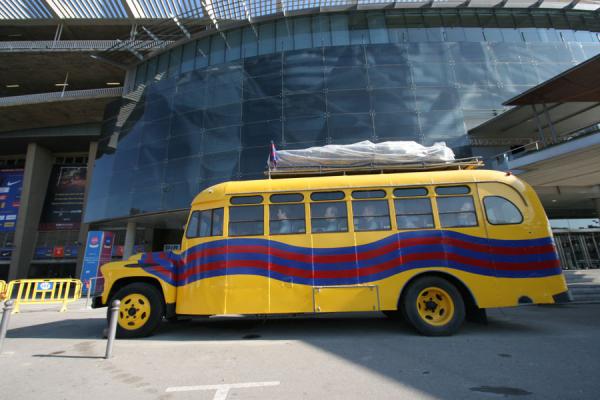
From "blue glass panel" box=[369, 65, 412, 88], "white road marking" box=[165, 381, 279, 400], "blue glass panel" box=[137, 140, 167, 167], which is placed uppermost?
"blue glass panel" box=[369, 65, 412, 88]

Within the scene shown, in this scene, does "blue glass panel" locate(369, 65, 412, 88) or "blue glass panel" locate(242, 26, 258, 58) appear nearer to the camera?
"blue glass panel" locate(369, 65, 412, 88)

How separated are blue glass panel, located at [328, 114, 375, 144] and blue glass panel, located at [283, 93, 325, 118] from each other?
3.80 feet

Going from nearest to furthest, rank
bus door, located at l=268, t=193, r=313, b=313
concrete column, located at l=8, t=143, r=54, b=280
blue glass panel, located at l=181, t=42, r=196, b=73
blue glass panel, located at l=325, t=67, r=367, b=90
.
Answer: bus door, located at l=268, t=193, r=313, b=313 → blue glass panel, located at l=325, t=67, r=367, b=90 → blue glass panel, located at l=181, t=42, r=196, b=73 → concrete column, located at l=8, t=143, r=54, b=280

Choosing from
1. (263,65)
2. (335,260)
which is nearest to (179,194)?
(263,65)

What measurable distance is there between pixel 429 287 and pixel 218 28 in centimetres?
2257

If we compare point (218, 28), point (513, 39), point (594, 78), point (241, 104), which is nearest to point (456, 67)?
point (513, 39)

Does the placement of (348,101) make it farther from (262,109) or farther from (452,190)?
(452,190)

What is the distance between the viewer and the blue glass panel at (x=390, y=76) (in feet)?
59.5

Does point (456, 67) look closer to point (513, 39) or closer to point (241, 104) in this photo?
point (513, 39)

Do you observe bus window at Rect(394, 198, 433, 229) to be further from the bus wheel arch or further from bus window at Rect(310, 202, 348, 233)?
bus window at Rect(310, 202, 348, 233)

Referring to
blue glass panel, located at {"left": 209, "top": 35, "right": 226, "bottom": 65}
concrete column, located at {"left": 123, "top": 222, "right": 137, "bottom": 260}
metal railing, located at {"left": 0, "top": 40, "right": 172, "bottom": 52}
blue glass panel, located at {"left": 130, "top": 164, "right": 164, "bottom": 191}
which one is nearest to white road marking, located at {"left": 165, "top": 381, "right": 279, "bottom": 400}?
blue glass panel, located at {"left": 130, "top": 164, "right": 164, "bottom": 191}

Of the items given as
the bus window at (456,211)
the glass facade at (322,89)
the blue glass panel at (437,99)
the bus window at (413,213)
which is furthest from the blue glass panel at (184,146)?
the bus window at (456,211)

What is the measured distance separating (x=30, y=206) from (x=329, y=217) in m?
36.2

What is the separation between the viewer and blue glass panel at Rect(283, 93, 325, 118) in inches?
704
